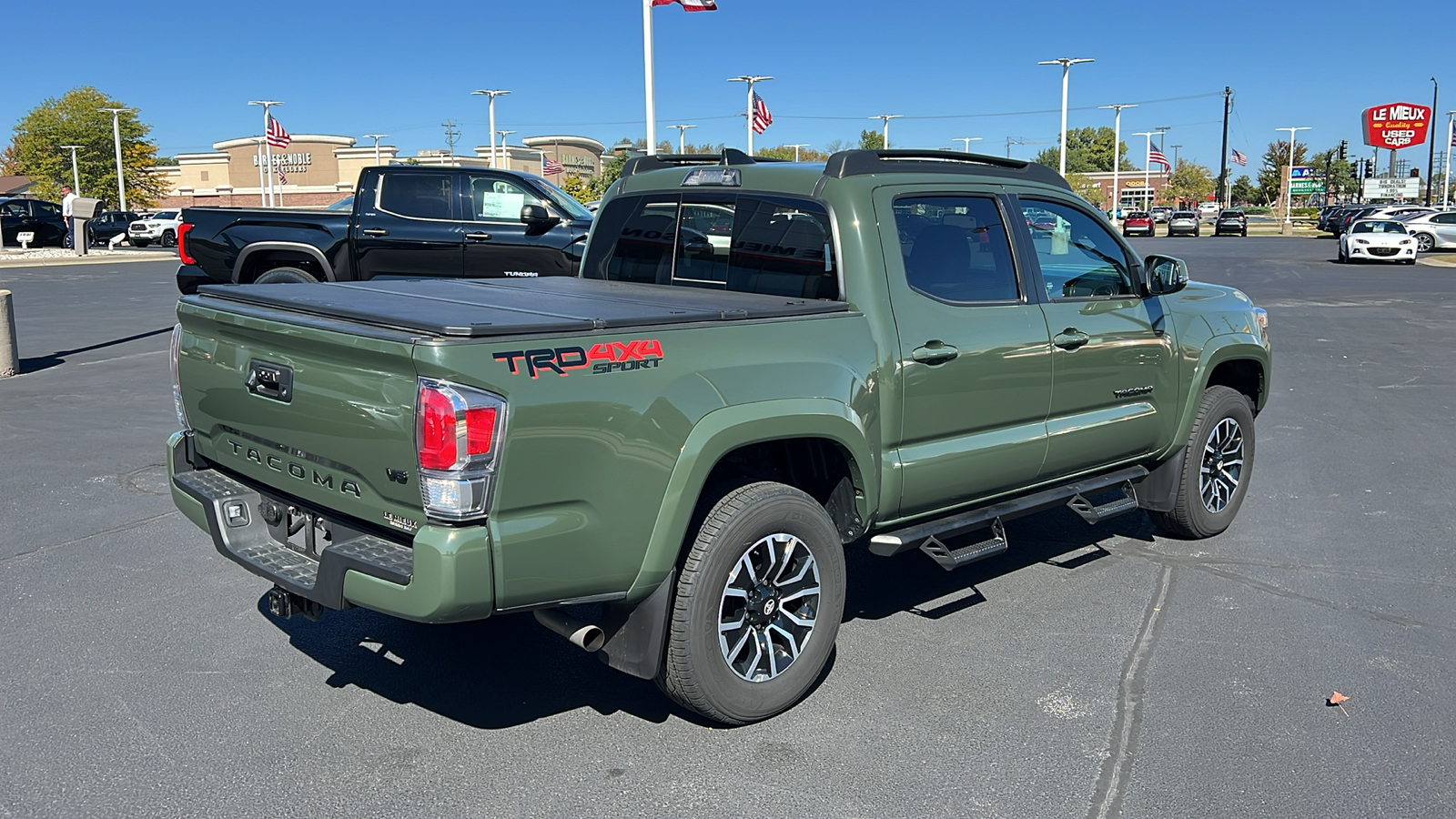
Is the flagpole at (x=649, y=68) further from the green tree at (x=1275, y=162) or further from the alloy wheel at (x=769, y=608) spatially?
the green tree at (x=1275, y=162)

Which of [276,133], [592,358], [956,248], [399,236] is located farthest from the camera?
[276,133]

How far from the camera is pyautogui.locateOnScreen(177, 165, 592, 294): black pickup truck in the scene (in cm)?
1154

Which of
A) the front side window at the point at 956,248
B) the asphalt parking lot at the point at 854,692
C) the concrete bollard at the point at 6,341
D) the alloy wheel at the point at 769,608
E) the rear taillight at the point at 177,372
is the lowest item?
the asphalt parking lot at the point at 854,692

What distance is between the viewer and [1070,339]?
5148 mm

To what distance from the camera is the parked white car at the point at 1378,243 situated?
107ft

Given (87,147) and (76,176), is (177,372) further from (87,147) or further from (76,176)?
(87,147)

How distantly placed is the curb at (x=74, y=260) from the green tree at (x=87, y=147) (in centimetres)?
4251

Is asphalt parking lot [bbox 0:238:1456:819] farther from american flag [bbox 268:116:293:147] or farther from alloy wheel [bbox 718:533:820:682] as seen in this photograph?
american flag [bbox 268:116:293:147]

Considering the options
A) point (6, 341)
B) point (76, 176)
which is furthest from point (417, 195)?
point (76, 176)

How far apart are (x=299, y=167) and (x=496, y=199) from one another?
95.3 m

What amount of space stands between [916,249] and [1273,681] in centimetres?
211

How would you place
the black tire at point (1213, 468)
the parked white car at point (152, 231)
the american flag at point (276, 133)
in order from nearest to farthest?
the black tire at point (1213, 468) → the american flag at point (276, 133) → the parked white car at point (152, 231)

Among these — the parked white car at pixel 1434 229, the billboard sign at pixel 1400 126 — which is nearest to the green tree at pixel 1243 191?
the billboard sign at pixel 1400 126

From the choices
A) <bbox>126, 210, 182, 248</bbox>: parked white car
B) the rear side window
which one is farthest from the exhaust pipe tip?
<bbox>126, 210, 182, 248</bbox>: parked white car
